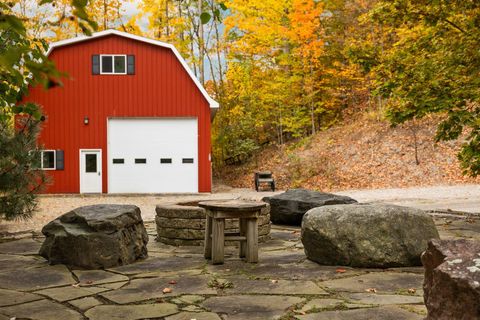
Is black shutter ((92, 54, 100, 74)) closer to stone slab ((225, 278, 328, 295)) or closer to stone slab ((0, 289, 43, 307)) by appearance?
stone slab ((0, 289, 43, 307))

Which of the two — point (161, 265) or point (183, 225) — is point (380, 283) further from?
Answer: point (183, 225)

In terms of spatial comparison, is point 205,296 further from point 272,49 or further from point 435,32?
point 272,49

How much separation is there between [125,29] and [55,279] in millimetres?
29571

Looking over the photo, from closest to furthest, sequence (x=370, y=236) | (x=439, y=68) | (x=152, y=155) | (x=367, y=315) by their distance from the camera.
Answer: (x=367, y=315)
(x=370, y=236)
(x=439, y=68)
(x=152, y=155)

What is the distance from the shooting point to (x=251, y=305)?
15.3 ft

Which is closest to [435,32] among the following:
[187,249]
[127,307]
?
[187,249]

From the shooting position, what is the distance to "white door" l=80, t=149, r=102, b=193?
69.7 ft

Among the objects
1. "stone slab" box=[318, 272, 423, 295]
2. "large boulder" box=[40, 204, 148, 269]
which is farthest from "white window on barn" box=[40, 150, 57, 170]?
"stone slab" box=[318, 272, 423, 295]

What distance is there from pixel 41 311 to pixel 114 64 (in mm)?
18270

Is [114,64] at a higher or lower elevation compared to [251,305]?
higher

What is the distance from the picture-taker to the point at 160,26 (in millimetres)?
34406

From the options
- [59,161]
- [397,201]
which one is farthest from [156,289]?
[59,161]

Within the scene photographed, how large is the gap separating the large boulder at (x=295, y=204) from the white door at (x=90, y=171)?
11927mm

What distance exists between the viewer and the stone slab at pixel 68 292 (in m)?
5.07
